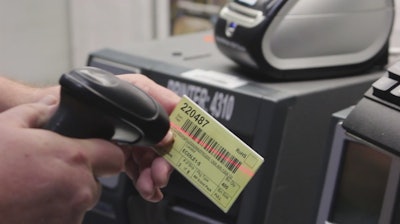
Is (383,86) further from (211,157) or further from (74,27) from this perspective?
(74,27)

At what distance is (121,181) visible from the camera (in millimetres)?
850

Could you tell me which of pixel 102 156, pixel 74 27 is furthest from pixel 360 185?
pixel 74 27

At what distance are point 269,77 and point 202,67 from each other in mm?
100

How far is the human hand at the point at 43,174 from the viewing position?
0.43 m

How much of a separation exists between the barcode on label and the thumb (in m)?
0.11

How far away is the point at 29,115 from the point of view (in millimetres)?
472

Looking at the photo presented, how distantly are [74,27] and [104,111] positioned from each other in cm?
151

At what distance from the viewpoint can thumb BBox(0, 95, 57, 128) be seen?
459 millimetres

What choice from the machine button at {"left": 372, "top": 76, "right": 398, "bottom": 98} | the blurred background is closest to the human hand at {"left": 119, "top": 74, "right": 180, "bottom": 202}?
the machine button at {"left": 372, "top": 76, "right": 398, "bottom": 98}

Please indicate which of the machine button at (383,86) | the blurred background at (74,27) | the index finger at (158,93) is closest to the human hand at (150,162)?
the index finger at (158,93)

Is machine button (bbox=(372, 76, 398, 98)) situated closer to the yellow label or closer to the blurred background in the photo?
the yellow label

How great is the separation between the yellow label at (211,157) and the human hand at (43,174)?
3.5 inches

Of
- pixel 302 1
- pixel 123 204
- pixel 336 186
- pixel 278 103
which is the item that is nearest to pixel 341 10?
pixel 302 1

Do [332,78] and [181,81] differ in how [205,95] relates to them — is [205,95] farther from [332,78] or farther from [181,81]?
[332,78]
